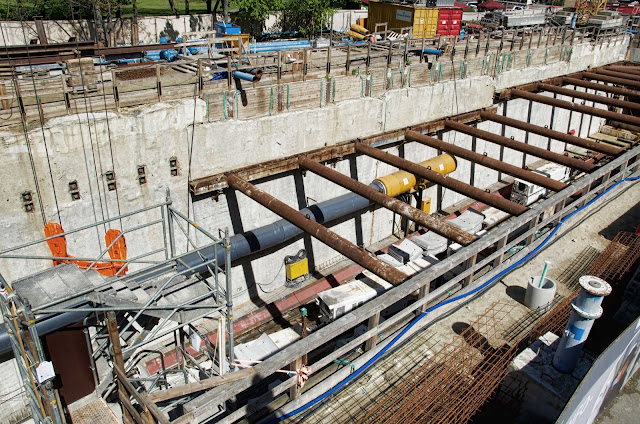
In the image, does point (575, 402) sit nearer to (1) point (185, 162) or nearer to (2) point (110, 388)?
(2) point (110, 388)

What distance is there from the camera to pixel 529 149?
60.7 feet

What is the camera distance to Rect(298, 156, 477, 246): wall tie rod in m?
12.2

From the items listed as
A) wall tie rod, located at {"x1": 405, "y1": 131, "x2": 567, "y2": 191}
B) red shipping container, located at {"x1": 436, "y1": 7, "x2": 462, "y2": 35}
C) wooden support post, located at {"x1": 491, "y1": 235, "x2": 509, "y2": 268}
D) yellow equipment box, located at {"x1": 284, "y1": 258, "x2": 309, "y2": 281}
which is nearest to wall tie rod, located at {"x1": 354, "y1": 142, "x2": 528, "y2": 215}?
wall tie rod, located at {"x1": 405, "y1": 131, "x2": 567, "y2": 191}

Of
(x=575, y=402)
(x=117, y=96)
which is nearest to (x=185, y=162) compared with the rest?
(x=117, y=96)

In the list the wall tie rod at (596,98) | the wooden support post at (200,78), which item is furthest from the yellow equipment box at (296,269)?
the wall tie rod at (596,98)

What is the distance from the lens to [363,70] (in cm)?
2025

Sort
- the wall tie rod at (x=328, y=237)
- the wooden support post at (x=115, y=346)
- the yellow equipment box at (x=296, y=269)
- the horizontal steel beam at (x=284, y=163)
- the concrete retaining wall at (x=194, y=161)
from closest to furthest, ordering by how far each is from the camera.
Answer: the wooden support post at (x=115, y=346) < the wall tie rod at (x=328, y=237) < the concrete retaining wall at (x=194, y=161) < the horizontal steel beam at (x=284, y=163) < the yellow equipment box at (x=296, y=269)

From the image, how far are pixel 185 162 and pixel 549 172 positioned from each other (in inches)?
820

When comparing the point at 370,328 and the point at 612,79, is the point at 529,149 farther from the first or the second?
the point at 612,79

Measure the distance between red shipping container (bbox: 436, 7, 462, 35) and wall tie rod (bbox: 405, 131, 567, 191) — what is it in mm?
21282

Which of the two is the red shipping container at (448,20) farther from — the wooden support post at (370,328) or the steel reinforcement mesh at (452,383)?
the wooden support post at (370,328)

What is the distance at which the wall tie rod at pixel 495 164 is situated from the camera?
15.6 metres

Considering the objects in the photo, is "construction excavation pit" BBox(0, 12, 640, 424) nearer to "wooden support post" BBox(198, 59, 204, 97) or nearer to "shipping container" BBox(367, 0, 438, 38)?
"wooden support post" BBox(198, 59, 204, 97)

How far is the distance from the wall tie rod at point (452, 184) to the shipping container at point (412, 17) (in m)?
21.1
